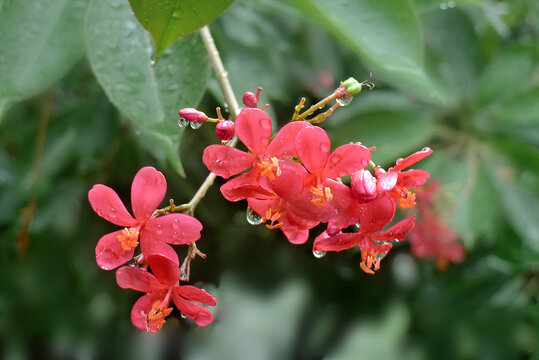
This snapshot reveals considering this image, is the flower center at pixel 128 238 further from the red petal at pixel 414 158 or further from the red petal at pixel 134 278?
the red petal at pixel 414 158

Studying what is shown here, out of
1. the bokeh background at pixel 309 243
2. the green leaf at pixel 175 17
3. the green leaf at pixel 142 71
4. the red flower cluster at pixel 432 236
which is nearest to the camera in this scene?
the green leaf at pixel 175 17

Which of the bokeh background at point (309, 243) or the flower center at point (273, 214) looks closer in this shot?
the flower center at point (273, 214)

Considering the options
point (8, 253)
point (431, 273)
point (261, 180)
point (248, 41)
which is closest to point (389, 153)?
point (248, 41)

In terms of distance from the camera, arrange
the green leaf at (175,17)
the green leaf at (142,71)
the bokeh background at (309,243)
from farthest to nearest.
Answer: the bokeh background at (309,243) → the green leaf at (142,71) → the green leaf at (175,17)

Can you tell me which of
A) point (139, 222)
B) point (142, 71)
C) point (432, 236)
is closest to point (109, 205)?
point (139, 222)

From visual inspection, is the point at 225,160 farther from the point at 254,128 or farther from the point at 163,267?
the point at 163,267

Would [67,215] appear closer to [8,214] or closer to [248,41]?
[8,214]

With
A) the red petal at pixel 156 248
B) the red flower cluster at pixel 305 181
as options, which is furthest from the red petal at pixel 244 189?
the red petal at pixel 156 248
